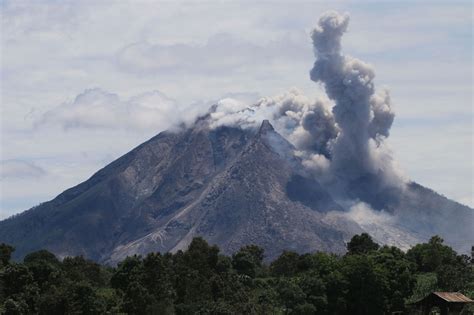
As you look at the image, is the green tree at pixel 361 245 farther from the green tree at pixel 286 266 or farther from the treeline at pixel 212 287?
the treeline at pixel 212 287

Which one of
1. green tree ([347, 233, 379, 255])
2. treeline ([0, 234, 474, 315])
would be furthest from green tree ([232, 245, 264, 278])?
green tree ([347, 233, 379, 255])

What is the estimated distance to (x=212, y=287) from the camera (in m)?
125

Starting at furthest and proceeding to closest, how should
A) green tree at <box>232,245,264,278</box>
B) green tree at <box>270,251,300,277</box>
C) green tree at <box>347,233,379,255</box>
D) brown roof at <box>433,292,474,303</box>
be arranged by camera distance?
green tree at <box>347,233,379,255</box> < green tree at <box>270,251,300,277</box> < green tree at <box>232,245,264,278</box> < brown roof at <box>433,292,474,303</box>

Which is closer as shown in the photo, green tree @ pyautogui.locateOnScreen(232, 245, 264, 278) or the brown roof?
the brown roof

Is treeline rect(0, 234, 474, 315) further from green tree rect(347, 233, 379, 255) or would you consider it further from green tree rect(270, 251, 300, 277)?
green tree rect(347, 233, 379, 255)

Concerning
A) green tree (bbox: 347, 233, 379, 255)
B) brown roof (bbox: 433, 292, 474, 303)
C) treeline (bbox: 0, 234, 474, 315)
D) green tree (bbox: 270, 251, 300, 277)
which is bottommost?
brown roof (bbox: 433, 292, 474, 303)

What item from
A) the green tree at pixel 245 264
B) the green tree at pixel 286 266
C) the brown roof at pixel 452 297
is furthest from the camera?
the green tree at pixel 286 266

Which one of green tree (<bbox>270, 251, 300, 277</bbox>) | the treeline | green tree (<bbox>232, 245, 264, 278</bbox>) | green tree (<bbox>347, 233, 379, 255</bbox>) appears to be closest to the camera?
the treeline

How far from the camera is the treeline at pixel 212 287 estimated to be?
110312mm

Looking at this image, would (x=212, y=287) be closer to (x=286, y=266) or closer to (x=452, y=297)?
(x=452, y=297)

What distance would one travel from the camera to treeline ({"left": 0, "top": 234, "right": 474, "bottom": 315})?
362 ft

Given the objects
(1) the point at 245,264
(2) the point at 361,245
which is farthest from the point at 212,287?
(2) the point at 361,245

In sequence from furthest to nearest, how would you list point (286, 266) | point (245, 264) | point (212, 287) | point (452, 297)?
point (286, 266) → point (245, 264) → point (212, 287) → point (452, 297)

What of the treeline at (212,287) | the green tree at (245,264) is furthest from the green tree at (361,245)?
the treeline at (212,287)
